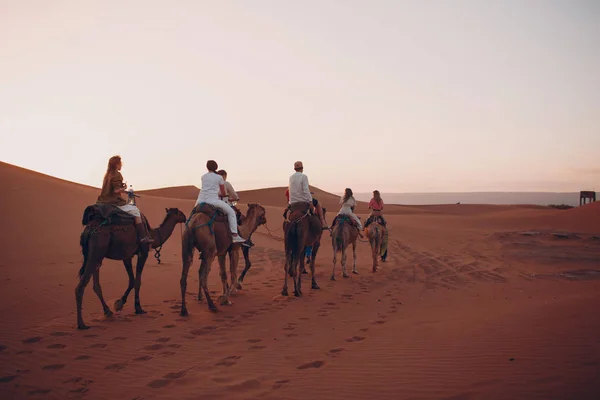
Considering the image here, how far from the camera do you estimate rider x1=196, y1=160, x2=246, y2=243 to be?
10.4 meters

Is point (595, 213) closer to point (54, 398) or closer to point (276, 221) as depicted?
point (276, 221)

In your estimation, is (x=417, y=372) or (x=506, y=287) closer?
(x=417, y=372)

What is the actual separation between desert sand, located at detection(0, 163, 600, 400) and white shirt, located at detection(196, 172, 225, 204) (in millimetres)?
2663

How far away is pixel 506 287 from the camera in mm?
13469

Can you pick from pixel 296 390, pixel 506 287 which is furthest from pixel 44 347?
pixel 506 287

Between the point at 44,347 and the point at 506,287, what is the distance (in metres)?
12.2

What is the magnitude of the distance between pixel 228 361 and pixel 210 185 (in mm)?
4761

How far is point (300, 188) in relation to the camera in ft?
39.9

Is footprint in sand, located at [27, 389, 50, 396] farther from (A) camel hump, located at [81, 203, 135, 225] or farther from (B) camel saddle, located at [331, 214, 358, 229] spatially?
(B) camel saddle, located at [331, 214, 358, 229]

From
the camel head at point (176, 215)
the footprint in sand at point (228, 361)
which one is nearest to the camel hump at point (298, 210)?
the camel head at point (176, 215)

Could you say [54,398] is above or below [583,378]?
below

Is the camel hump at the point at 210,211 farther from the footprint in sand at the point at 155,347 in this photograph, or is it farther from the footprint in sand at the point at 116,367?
the footprint in sand at the point at 116,367

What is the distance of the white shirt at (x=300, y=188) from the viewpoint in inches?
478

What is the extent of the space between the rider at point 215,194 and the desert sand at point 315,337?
2.06 meters
